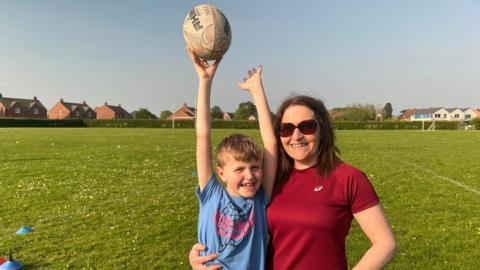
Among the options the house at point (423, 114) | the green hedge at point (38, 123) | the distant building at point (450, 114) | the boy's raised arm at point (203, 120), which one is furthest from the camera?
the house at point (423, 114)

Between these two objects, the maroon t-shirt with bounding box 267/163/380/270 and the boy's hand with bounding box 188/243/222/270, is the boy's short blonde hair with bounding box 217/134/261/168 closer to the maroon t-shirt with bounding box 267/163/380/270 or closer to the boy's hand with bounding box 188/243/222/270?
the maroon t-shirt with bounding box 267/163/380/270

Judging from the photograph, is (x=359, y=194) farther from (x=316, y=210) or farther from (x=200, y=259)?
(x=200, y=259)

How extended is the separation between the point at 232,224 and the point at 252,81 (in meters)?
1.22

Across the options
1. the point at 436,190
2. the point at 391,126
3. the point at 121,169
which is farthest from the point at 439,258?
the point at 391,126

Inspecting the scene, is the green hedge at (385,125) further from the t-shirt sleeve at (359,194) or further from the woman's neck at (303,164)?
the t-shirt sleeve at (359,194)

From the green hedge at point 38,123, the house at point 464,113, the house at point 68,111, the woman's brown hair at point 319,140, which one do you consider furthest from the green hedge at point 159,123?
the house at point 464,113

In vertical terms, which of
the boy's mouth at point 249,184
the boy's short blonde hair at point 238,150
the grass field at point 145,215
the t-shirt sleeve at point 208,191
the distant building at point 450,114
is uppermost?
the distant building at point 450,114

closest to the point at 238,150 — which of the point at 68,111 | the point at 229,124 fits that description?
the point at 229,124

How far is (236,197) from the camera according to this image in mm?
2492

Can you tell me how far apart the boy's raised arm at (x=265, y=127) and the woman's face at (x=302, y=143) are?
140 mm

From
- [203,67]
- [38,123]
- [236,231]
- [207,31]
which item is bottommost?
[236,231]

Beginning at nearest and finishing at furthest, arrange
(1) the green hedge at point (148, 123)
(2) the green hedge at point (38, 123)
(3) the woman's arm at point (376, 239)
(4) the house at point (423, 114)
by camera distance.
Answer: (3) the woman's arm at point (376, 239) → (2) the green hedge at point (38, 123) → (1) the green hedge at point (148, 123) → (4) the house at point (423, 114)

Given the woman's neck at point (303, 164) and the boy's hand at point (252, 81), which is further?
the boy's hand at point (252, 81)

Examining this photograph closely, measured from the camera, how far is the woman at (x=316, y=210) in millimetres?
2172
